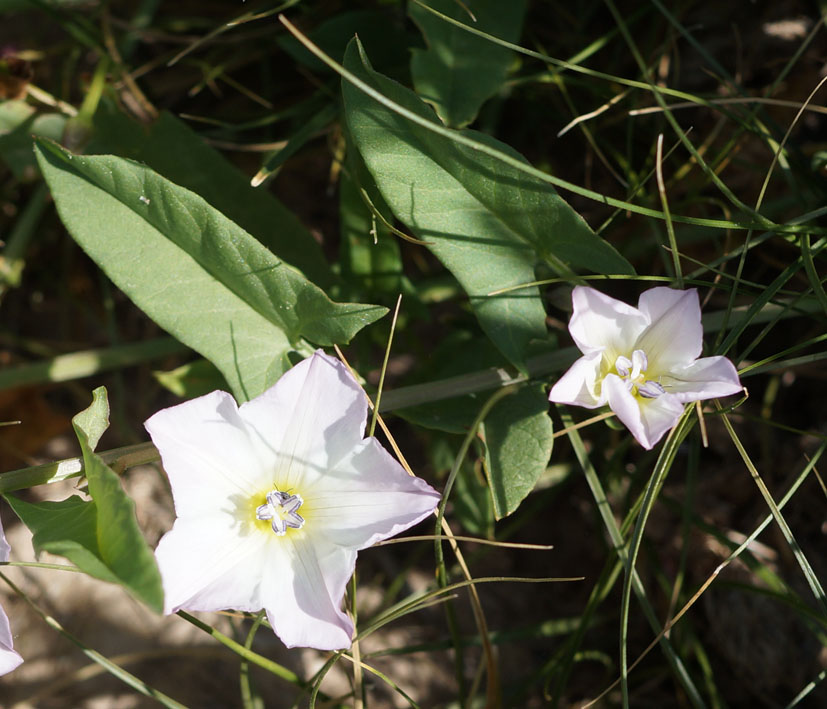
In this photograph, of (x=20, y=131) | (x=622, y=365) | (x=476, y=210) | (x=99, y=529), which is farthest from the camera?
(x=20, y=131)

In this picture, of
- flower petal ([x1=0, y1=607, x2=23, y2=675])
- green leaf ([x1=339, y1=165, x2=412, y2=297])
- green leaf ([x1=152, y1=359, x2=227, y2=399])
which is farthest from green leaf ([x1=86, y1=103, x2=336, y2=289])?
flower petal ([x1=0, y1=607, x2=23, y2=675])

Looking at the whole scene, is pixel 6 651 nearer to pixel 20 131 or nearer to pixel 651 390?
pixel 651 390

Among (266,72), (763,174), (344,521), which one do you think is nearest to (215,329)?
(344,521)

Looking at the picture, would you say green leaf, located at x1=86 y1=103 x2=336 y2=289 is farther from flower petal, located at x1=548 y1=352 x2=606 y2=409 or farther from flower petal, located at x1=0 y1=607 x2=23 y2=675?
flower petal, located at x1=0 y1=607 x2=23 y2=675

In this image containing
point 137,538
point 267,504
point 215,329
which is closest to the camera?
point 137,538

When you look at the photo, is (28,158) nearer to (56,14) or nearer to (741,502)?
(56,14)

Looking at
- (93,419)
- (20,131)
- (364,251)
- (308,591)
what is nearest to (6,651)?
(93,419)
